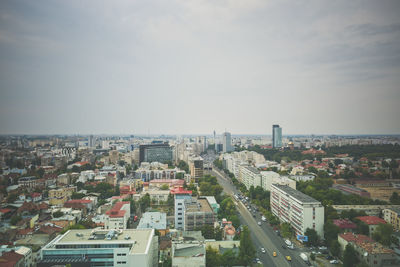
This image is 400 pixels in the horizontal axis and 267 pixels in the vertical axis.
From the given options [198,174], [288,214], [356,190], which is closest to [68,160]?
[198,174]

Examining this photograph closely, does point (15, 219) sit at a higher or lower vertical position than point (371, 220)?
lower

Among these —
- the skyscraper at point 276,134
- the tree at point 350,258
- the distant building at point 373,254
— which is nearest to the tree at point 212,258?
the tree at point 350,258

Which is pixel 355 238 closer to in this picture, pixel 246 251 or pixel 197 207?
pixel 246 251

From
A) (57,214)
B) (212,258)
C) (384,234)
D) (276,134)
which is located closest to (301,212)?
(384,234)

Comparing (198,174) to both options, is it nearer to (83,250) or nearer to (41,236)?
(41,236)

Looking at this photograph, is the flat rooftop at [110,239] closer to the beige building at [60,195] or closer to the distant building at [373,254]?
the distant building at [373,254]

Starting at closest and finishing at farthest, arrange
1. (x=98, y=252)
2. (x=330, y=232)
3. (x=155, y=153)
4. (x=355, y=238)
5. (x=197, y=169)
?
(x=98, y=252) → (x=355, y=238) → (x=330, y=232) → (x=197, y=169) → (x=155, y=153)

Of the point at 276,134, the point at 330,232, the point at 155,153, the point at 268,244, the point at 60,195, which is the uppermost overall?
the point at 276,134
